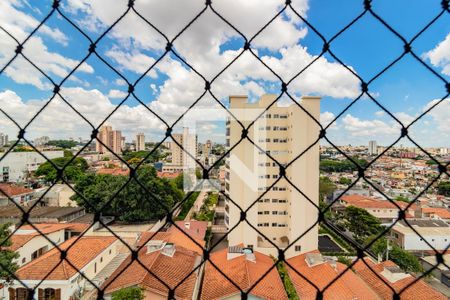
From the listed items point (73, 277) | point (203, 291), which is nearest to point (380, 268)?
point (203, 291)

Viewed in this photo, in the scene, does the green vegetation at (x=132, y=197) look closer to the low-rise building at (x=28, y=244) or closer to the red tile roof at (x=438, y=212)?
the low-rise building at (x=28, y=244)

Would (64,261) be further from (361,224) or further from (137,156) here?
(361,224)

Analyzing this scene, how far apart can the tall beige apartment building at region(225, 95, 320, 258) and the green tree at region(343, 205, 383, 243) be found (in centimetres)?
218

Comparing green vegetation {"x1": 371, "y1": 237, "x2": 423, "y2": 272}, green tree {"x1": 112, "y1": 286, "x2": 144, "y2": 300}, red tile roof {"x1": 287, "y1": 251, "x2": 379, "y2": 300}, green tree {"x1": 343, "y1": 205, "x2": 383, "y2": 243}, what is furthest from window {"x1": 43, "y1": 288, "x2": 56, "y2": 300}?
green tree {"x1": 343, "y1": 205, "x2": 383, "y2": 243}

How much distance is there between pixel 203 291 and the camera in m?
4.09

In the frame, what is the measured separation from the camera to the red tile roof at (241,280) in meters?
3.86

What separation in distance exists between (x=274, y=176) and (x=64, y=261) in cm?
560

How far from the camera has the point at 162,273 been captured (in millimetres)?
4230

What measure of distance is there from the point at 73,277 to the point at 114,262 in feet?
5.62

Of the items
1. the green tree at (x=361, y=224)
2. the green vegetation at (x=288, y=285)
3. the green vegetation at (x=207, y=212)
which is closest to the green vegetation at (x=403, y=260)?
the green tree at (x=361, y=224)

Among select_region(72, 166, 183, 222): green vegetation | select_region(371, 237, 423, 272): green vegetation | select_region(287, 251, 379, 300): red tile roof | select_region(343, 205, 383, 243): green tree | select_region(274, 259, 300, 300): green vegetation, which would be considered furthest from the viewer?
select_region(72, 166, 183, 222): green vegetation

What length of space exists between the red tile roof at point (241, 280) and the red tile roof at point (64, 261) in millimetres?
1808

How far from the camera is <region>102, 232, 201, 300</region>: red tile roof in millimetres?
3723

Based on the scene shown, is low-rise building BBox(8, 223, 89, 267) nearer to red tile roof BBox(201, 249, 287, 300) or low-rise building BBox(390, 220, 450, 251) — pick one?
red tile roof BBox(201, 249, 287, 300)
